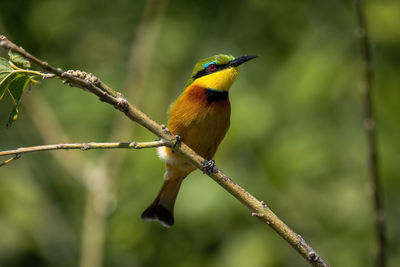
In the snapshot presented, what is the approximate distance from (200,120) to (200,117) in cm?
2

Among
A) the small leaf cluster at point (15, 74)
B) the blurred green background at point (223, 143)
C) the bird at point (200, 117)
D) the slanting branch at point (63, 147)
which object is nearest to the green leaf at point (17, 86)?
the small leaf cluster at point (15, 74)

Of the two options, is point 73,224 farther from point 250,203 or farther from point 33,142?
point 250,203

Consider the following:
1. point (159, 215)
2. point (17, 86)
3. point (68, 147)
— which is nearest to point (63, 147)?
point (68, 147)

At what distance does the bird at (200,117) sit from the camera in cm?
327

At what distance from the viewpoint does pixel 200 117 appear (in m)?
3.26

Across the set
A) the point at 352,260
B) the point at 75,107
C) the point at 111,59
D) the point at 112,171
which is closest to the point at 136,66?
the point at 112,171

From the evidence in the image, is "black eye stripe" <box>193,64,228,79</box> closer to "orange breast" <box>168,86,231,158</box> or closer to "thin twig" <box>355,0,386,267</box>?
"orange breast" <box>168,86,231,158</box>

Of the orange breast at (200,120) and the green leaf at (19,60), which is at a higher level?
the orange breast at (200,120)

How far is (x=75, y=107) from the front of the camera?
473cm

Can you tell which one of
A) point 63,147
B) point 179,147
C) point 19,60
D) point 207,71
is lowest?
point 63,147

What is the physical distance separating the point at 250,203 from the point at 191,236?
224 centimetres

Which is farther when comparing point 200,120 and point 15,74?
point 200,120

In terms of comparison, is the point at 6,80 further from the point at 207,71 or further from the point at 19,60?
the point at 207,71

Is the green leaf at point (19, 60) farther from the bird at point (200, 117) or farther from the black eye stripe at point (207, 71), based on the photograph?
the black eye stripe at point (207, 71)
